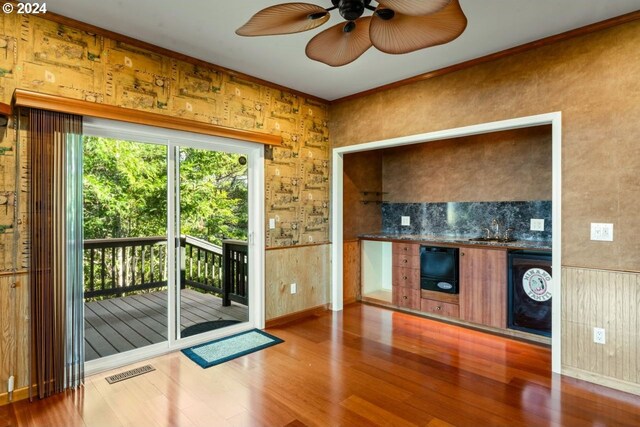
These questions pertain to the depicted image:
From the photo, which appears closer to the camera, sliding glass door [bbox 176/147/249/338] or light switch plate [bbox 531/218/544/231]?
sliding glass door [bbox 176/147/249/338]

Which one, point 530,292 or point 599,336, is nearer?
point 599,336

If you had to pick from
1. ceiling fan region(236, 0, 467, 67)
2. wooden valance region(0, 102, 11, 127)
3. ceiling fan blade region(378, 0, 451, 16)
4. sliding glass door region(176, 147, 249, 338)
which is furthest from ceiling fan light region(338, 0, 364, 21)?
wooden valance region(0, 102, 11, 127)

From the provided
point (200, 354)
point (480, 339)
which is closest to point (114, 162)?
point (200, 354)

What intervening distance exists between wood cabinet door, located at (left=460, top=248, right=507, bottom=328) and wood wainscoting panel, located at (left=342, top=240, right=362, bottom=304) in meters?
1.51

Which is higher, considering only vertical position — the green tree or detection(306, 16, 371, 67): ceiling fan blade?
detection(306, 16, 371, 67): ceiling fan blade

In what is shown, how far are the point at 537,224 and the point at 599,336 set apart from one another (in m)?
1.56

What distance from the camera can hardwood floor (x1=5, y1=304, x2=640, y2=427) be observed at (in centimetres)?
226

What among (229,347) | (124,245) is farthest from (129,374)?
(124,245)

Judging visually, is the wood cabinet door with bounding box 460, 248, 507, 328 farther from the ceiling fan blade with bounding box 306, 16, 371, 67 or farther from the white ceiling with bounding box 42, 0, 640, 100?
the ceiling fan blade with bounding box 306, 16, 371, 67

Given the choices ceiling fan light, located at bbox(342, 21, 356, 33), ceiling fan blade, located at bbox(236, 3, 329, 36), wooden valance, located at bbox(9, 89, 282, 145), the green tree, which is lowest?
the green tree

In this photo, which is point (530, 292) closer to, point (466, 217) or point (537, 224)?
point (537, 224)

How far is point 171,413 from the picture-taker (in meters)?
2.32

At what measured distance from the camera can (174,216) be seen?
3289mm

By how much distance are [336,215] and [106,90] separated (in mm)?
2849
